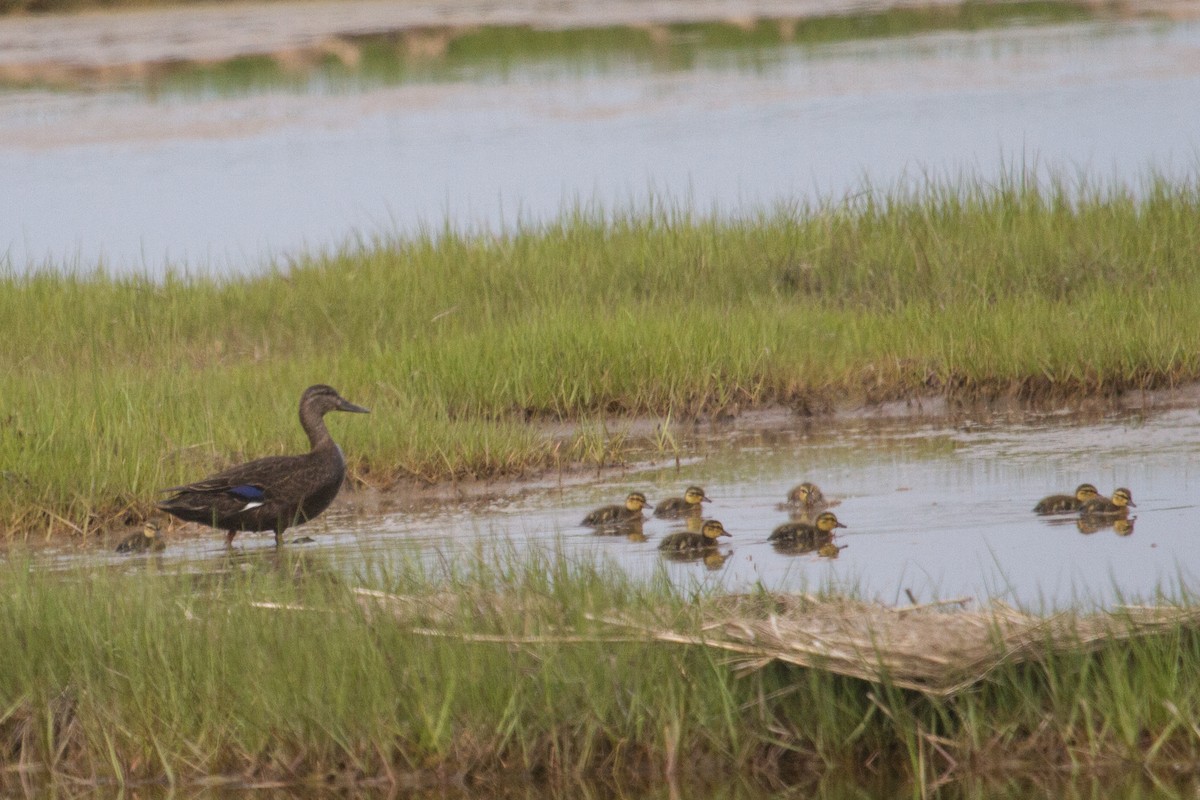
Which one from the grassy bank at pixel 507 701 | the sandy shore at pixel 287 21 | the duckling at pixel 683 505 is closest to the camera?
the grassy bank at pixel 507 701

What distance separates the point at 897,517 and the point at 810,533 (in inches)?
23.3

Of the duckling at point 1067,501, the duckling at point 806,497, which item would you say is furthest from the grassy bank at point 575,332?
the duckling at point 1067,501

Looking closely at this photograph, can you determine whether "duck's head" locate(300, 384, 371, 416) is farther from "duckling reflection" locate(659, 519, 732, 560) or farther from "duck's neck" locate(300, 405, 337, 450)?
"duckling reflection" locate(659, 519, 732, 560)

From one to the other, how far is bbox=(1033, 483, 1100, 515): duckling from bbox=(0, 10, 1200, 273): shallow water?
28.4 ft

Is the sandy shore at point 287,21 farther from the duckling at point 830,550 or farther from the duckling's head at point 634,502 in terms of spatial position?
the duckling at point 830,550

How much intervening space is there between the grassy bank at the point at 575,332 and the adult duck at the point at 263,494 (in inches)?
29.1

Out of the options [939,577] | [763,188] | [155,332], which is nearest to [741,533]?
[939,577]

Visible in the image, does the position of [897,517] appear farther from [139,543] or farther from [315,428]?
[139,543]

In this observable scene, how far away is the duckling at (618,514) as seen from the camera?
805cm

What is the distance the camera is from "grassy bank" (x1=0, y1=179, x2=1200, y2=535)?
9.35 m

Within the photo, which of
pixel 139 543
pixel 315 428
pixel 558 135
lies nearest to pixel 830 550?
pixel 315 428

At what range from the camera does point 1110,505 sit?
24.9 ft

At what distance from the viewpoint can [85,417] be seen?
938 centimetres

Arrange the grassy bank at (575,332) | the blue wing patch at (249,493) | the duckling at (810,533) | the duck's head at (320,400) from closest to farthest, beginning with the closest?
the duckling at (810,533) < the blue wing patch at (249,493) < the duck's head at (320,400) < the grassy bank at (575,332)
